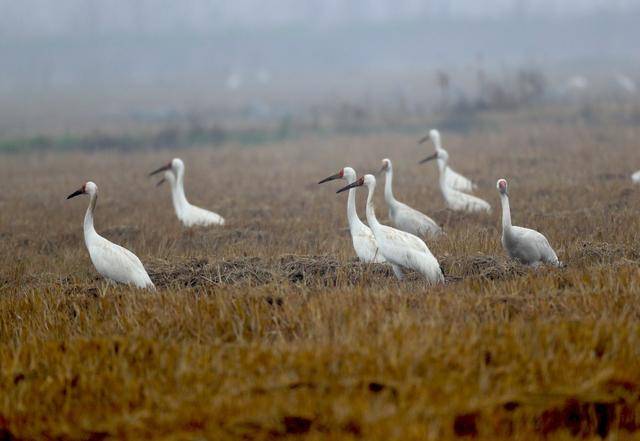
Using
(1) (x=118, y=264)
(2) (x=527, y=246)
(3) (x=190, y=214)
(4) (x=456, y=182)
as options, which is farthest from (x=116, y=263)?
(4) (x=456, y=182)

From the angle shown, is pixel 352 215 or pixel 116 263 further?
pixel 352 215

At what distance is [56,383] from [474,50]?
75500 millimetres

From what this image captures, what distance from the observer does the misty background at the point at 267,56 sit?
137ft

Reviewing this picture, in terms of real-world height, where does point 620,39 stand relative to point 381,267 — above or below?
above

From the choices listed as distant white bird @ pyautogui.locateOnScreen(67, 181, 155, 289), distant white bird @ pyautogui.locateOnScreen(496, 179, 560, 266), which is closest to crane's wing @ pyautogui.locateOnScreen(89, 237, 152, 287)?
distant white bird @ pyautogui.locateOnScreen(67, 181, 155, 289)

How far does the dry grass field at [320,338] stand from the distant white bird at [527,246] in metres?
0.20

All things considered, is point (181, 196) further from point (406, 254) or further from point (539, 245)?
point (539, 245)

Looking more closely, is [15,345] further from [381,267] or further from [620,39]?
[620,39]

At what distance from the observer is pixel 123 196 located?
15.6 meters

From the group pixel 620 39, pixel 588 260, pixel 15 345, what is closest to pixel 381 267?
pixel 588 260

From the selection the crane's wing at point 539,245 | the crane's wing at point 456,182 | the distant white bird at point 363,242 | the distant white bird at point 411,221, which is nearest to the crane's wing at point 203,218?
the distant white bird at point 411,221

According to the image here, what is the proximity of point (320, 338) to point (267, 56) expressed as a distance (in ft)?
257

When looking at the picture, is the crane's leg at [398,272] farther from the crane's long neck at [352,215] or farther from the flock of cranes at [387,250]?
the crane's long neck at [352,215]

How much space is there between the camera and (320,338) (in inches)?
234
